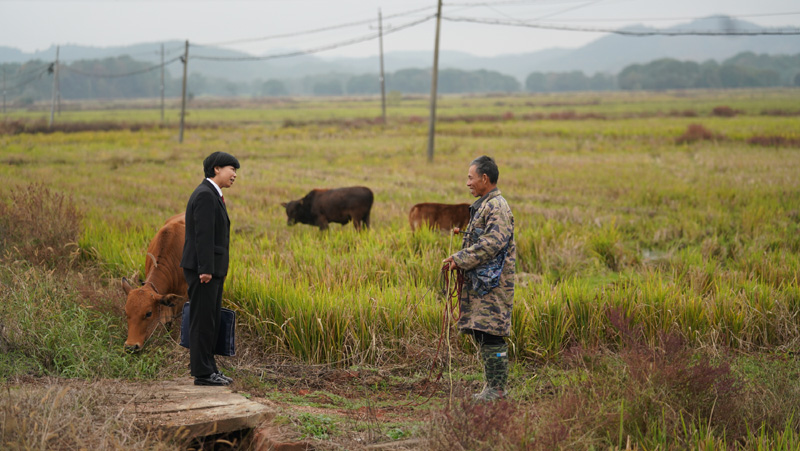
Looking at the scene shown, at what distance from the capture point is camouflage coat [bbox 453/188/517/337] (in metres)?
4.86

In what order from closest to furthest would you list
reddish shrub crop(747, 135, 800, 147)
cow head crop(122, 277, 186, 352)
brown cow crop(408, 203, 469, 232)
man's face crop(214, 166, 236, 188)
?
man's face crop(214, 166, 236, 188), cow head crop(122, 277, 186, 352), brown cow crop(408, 203, 469, 232), reddish shrub crop(747, 135, 800, 147)

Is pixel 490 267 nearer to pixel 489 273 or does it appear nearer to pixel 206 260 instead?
pixel 489 273

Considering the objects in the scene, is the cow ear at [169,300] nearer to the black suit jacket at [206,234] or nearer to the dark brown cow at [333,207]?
the black suit jacket at [206,234]

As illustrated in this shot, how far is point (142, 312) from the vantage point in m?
5.91

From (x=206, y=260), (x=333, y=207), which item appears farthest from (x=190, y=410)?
(x=333, y=207)

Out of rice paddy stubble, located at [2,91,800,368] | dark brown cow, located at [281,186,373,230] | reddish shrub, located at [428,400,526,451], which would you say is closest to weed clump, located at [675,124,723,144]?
rice paddy stubble, located at [2,91,800,368]

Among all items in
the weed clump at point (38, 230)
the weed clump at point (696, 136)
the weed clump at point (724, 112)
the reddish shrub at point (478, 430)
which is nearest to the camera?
the reddish shrub at point (478, 430)

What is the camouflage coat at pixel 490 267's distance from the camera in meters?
4.86

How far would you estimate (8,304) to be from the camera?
6.43 metres

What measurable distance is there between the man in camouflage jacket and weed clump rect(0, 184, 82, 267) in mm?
6395

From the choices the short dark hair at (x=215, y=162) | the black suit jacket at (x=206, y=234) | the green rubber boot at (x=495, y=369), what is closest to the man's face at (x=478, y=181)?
the green rubber boot at (x=495, y=369)

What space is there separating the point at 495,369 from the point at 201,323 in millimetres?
2556

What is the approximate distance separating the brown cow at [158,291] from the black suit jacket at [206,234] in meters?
1.05

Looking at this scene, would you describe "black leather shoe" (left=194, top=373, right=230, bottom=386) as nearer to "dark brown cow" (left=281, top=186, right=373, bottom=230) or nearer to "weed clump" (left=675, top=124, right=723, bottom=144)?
"dark brown cow" (left=281, top=186, right=373, bottom=230)
